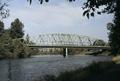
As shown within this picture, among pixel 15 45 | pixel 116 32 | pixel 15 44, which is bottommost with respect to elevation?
pixel 116 32

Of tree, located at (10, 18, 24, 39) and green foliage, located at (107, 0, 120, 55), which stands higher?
tree, located at (10, 18, 24, 39)

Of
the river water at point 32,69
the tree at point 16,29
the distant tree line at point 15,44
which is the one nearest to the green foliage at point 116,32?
the river water at point 32,69

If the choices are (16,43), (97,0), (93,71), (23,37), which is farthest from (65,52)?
(97,0)

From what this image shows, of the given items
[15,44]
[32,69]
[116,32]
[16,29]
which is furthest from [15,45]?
[116,32]

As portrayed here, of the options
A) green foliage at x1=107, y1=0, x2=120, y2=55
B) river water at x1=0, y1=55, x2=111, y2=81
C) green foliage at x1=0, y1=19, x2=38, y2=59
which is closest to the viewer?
green foliage at x1=107, y1=0, x2=120, y2=55

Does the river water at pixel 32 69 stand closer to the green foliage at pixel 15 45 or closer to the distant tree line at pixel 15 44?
the distant tree line at pixel 15 44

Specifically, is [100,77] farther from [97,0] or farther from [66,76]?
[97,0]

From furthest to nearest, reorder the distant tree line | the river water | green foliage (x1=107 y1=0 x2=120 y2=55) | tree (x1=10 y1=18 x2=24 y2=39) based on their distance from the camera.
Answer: tree (x1=10 y1=18 x2=24 y2=39)
the distant tree line
the river water
green foliage (x1=107 y1=0 x2=120 y2=55)

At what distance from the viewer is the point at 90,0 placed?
11.7 meters

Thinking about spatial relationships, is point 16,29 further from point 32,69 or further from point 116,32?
point 116,32

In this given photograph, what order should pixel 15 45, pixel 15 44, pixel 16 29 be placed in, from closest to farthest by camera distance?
pixel 15 44
pixel 15 45
pixel 16 29

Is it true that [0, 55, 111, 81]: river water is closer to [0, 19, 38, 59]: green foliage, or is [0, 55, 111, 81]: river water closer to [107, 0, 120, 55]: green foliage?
[107, 0, 120, 55]: green foliage

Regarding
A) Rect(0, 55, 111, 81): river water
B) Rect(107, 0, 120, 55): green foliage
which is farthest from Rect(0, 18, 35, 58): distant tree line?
Rect(107, 0, 120, 55): green foliage

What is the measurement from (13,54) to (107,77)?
121 m
